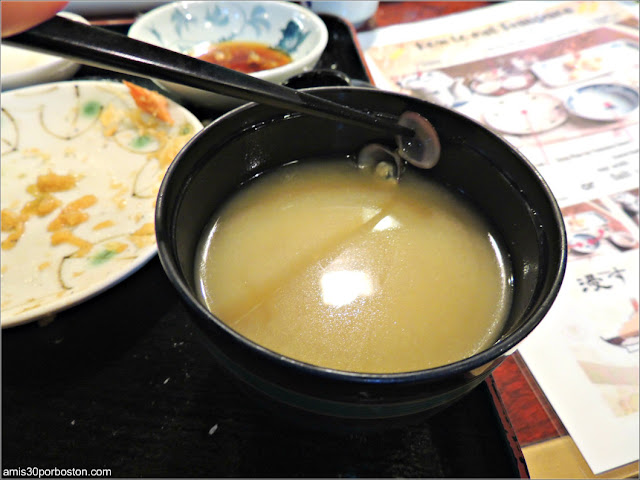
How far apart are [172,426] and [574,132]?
4.68ft

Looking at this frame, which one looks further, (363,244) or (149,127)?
(149,127)

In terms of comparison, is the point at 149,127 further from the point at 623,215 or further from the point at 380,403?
the point at 623,215

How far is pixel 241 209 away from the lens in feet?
2.95

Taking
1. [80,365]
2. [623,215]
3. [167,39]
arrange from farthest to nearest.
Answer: [167,39] < [623,215] < [80,365]

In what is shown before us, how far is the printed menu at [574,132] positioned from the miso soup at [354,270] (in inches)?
10.9

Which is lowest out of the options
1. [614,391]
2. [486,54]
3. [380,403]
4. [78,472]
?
[614,391]

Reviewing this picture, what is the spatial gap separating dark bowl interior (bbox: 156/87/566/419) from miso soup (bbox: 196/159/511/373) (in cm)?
4

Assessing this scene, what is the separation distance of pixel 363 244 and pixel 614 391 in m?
0.59

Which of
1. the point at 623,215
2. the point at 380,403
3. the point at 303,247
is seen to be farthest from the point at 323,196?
the point at 623,215

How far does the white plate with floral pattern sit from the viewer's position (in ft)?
3.19

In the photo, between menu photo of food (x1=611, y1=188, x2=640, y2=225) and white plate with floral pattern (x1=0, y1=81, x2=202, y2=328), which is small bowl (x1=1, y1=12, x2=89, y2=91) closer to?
white plate with floral pattern (x1=0, y1=81, x2=202, y2=328)

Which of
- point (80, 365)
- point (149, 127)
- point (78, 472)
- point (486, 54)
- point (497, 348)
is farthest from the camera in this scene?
point (486, 54)

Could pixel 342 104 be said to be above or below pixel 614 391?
above

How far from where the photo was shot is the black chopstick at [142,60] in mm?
454
